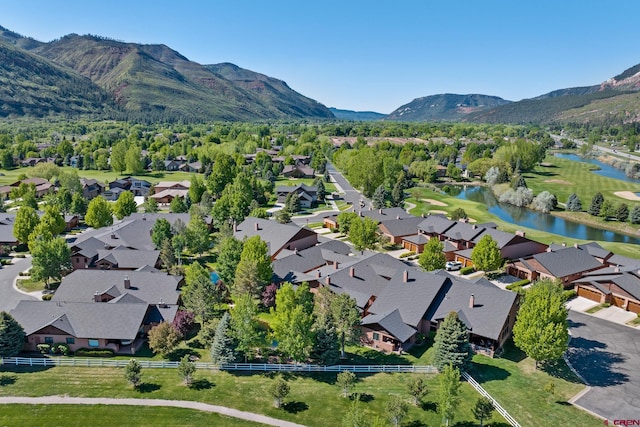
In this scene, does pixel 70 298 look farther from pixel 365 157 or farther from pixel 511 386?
pixel 365 157

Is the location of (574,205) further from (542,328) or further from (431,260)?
(542,328)

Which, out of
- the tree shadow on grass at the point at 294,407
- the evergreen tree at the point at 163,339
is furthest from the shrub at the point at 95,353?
the tree shadow on grass at the point at 294,407

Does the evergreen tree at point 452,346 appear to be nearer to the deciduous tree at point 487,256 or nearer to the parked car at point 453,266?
the deciduous tree at point 487,256

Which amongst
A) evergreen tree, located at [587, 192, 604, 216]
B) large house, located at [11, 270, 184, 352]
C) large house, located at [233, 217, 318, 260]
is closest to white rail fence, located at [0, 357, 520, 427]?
large house, located at [11, 270, 184, 352]

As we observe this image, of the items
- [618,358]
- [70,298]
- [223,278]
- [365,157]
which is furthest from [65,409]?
[365,157]

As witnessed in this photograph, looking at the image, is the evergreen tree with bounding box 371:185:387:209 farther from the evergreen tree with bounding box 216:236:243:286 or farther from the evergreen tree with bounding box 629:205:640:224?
the evergreen tree with bounding box 216:236:243:286
